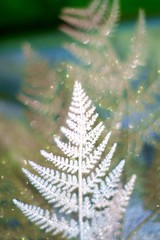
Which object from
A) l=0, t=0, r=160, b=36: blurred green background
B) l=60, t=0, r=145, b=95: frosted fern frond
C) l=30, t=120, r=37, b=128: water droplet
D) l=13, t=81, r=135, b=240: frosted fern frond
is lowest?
l=13, t=81, r=135, b=240: frosted fern frond

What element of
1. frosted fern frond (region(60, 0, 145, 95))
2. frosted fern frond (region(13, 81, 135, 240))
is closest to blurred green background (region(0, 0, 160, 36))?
frosted fern frond (region(60, 0, 145, 95))

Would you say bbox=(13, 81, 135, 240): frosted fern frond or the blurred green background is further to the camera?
the blurred green background

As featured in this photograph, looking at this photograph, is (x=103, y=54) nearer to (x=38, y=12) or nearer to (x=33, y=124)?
(x=33, y=124)

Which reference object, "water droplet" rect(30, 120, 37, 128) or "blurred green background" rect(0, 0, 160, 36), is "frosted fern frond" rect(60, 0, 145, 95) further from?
"blurred green background" rect(0, 0, 160, 36)

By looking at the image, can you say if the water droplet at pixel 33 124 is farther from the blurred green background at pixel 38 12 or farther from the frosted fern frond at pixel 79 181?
the blurred green background at pixel 38 12

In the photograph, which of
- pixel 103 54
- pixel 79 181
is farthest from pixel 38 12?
pixel 79 181

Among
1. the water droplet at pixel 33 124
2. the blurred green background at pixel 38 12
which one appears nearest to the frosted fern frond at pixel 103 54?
the water droplet at pixel 33 124
